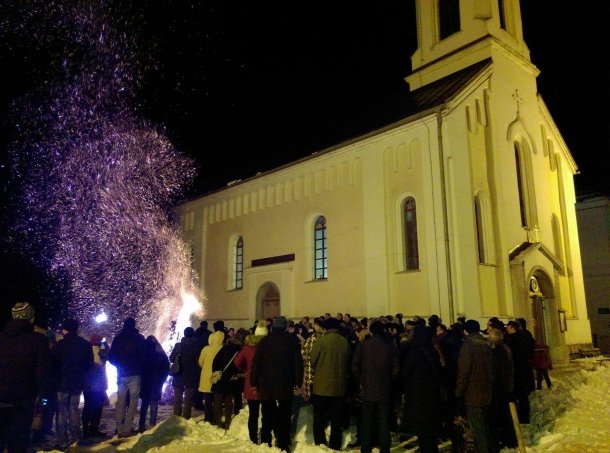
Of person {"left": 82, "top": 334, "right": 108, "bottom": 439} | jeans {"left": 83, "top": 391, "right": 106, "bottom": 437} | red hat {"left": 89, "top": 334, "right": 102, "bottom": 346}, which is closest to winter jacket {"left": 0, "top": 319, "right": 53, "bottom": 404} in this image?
person {"left": 82, "top": 334, "right": 108, "bottom": 439}

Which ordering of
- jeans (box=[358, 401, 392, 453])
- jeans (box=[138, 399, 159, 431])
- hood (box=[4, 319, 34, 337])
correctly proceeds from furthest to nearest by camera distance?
jeans (box=[138, 399, 159, 431])
jeans (box=[358, 401, 392, 453])
hood (box=[4, 319, 34, 337])

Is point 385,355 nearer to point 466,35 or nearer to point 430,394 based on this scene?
point 430,394

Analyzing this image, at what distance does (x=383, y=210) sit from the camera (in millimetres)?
16188

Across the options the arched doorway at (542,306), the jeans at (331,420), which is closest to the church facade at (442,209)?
the arched doorway at (542,306)

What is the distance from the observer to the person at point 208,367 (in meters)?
8.46

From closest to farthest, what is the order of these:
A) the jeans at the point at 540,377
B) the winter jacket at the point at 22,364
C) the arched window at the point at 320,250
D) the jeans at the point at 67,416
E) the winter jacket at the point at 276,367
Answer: the winter jacket at the point at 22,364, the winter jacket at the point at 276,367, the jeans at the point at 67,416, the jeans at the point at 540,377, the arched window at the point at 320,250

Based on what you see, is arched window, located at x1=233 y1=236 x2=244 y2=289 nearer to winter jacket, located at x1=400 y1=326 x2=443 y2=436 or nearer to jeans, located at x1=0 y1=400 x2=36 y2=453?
winter jacket, located at x1=400 y1=326 x2=443 y2=436

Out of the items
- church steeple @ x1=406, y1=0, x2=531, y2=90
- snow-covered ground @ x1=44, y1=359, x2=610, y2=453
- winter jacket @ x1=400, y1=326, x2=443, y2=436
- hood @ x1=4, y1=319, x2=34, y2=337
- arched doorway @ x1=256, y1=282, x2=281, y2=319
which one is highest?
church steeple @ x1=406, y1=0, x2=531, y2=90

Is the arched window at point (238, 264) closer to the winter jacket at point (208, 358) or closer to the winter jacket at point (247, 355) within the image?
the winter jacket at point (208, 358)

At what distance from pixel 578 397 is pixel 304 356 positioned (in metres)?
5.78

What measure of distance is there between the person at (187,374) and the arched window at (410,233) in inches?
329

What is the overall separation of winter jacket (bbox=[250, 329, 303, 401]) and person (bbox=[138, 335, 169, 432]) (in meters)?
2.71

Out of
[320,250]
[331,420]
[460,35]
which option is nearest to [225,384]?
[331,420]

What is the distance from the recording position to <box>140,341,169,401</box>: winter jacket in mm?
8641
